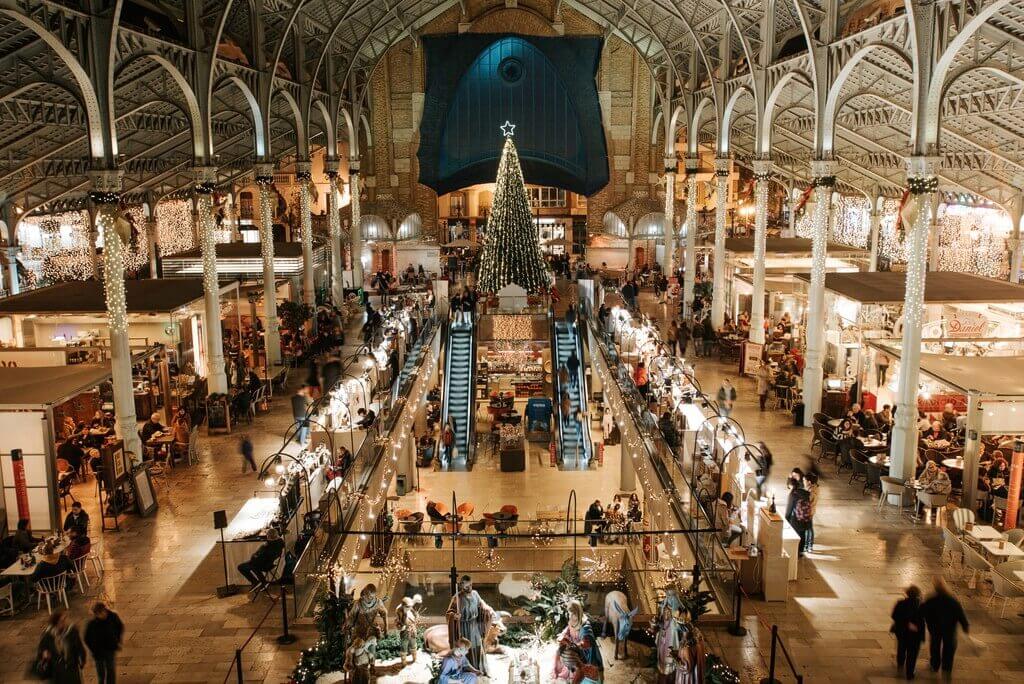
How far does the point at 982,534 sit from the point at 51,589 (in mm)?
11684

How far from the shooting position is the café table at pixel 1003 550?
10.9 m

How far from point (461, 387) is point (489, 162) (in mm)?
19736

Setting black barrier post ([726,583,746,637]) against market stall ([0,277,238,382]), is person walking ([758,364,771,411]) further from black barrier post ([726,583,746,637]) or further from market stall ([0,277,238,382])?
market stall ([0,277,238,382])

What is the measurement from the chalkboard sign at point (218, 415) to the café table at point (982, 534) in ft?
45.3

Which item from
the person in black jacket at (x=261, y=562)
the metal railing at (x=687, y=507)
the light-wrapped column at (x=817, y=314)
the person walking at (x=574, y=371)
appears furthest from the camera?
the person walking at (x=574, y=371)

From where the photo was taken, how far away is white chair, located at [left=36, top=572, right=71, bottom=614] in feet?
35.7

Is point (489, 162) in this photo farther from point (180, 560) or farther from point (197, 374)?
point (180, 560)

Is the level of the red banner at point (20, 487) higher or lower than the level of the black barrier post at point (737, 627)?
higher

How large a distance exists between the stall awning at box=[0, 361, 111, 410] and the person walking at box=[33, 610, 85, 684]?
16.8 ft

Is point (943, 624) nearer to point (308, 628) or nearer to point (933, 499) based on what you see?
point (933, 499)

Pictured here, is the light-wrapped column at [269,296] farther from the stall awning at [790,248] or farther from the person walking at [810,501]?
the person walking at [810,501]

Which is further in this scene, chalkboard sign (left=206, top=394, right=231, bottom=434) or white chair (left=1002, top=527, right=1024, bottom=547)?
chalkboard sign (left=206, top=394, right=231, bottom=434)

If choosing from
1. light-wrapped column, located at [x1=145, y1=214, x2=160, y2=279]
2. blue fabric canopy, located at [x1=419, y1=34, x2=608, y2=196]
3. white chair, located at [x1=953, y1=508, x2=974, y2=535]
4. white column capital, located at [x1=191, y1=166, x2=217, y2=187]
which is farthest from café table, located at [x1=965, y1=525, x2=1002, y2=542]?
blue fabric canopy, located at [x1=419, y1=34, x2=608, y2=196]

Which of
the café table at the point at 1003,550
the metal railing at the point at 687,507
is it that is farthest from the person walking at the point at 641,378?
the café table at the point at 1003,550
